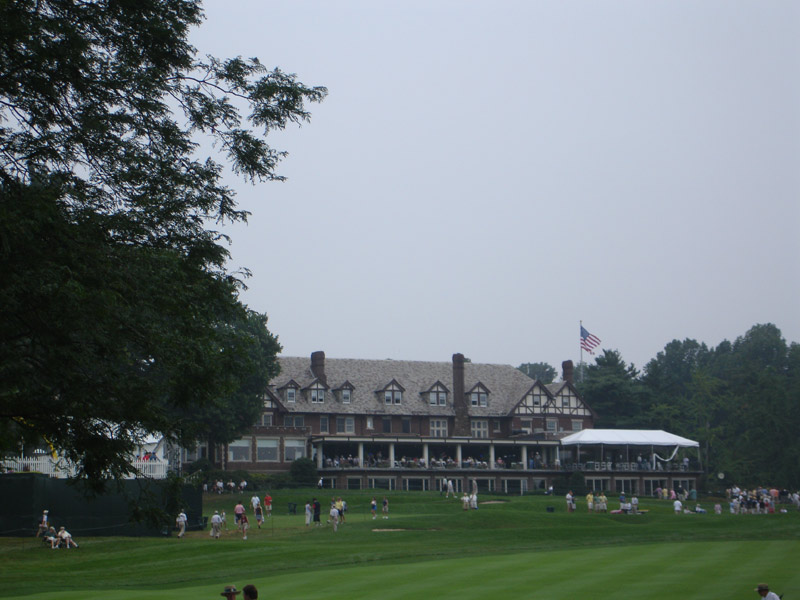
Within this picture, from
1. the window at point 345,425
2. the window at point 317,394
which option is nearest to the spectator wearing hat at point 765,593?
the window at point 345,425

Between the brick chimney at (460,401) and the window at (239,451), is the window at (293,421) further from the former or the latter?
the brick chimney at (460,401)

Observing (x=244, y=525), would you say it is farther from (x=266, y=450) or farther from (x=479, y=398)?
(x=479, y=398)

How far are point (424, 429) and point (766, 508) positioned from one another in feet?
107

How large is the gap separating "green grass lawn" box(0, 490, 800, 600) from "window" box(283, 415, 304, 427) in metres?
28.6

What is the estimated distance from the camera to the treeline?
83.6 metres

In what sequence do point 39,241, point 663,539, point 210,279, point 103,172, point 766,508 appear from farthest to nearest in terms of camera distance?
point 766,508, point 663,539, point 210,279, point 103,172, point 39,241

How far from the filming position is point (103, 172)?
16.6 meters

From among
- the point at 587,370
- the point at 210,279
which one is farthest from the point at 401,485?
the point at 210,279

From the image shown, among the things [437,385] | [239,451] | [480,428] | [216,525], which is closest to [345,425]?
[437,385]

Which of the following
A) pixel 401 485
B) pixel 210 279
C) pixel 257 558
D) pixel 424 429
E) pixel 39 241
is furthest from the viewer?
pixel 424 429

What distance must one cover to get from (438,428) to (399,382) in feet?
18.0

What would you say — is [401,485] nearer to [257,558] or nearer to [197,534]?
[197,534]

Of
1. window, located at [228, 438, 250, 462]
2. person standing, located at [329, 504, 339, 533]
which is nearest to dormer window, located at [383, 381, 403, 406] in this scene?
window, located at [228, 438, 250, 462]

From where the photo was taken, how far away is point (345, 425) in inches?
3250
